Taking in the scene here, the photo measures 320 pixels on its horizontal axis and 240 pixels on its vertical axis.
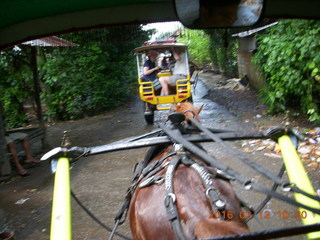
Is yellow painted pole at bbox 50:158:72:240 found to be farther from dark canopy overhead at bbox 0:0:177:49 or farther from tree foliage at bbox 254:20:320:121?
tree foliage at bbox 254:20:320:121

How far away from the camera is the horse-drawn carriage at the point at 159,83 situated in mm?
7973

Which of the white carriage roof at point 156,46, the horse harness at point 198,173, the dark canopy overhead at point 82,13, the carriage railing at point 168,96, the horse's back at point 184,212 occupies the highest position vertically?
the dark canopy overhead at point 82,13

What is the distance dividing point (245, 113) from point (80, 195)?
5.46 m

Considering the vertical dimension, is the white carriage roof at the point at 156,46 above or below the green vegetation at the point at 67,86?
above

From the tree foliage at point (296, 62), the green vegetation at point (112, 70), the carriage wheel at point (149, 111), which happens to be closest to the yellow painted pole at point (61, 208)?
the green vegetation at point (112, 70)

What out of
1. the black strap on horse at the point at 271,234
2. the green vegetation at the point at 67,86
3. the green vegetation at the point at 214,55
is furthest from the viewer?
the green vegetation at the point at 214,55

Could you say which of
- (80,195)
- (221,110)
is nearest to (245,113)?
(221,110)

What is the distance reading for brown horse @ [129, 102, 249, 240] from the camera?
58.2 inches

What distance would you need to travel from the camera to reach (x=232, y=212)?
68.2 inches

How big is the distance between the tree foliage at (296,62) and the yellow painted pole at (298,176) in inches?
153

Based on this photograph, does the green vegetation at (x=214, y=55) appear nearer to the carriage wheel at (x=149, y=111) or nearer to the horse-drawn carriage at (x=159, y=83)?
the horse-drawn carriage at (x=159, y=83)

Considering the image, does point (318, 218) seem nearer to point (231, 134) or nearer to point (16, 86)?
point (231, 134)

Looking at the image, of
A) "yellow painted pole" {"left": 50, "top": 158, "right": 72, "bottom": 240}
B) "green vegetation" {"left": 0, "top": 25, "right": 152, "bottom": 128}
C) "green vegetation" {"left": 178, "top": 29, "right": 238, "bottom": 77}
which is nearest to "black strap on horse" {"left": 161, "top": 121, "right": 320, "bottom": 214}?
"yellow painted pole" {"left": 50, "top": 158, "right": 72, "bottom": 240}

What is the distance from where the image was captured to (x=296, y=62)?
594 cm
